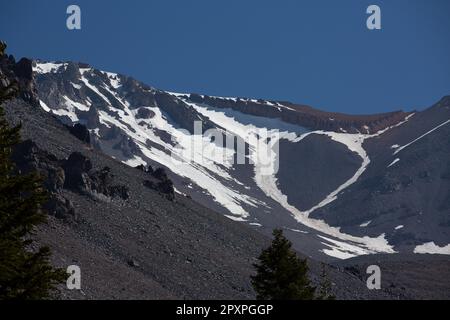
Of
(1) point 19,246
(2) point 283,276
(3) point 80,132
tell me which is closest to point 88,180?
(3) point 80,132

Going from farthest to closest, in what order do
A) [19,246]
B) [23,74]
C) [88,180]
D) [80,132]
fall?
1. [23,74]
2. [80,132]
3. [88,180]
4. [19,246]

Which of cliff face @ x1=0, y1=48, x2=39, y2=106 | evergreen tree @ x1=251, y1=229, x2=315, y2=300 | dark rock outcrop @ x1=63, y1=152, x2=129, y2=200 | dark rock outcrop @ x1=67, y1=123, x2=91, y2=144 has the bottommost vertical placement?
evergreen tree @ x1=251, y1=229, x2=315, y2=300

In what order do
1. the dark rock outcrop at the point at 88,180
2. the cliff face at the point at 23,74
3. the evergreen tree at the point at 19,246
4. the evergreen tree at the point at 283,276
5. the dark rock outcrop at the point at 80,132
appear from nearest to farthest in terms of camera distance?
the evergreen tree at the point at 19,246, the evergreen tree at the point at 283,276, the dark rock outcrop at the point at 88,180, the cliff face at the point at 23,74, the dark rock outcrop at the point at 80,132

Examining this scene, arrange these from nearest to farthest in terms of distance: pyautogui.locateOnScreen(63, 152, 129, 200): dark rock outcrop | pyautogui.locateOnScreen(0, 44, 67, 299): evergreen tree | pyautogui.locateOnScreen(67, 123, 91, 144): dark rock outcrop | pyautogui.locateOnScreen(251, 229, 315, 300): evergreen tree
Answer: pyautogui.locateOnScreen(0, 44, 67, 299): evergreen tree
pyautogui.locateOnScreen(251, 229, 315, 300): evergreen tree
pyautogui.locateOnScreen(63, 152, 129, 200): dark rock outcrop
pyautogui.locateOnScreen(67, 123, 91, 144): dark rock outcrop

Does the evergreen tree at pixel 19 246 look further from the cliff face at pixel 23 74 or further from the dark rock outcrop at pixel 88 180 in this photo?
the cliff face at pixel 23 74

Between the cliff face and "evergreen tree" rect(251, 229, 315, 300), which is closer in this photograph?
"evergreen tree" rect(251, 229, 315, 300)

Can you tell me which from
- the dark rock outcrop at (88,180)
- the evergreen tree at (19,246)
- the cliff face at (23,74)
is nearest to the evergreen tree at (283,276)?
the evergreen tree at (19,246)

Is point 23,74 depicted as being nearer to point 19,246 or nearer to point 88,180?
point 88,180

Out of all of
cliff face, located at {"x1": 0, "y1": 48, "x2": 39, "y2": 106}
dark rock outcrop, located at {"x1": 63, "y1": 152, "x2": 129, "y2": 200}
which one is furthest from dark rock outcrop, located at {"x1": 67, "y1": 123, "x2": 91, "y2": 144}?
dark rock outcrop, located at {"x1": 63, "y1": 152, "x2": 129, "y2": 200}

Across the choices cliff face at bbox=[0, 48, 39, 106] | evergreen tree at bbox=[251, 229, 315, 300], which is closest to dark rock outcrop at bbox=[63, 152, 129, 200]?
cliff face at bbox=[0, 48, 39, 106]

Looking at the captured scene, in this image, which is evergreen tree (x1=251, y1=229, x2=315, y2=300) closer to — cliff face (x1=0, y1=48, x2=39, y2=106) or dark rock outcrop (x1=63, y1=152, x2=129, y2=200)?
dark rock outcrop (x1=63, y1=152, x2=129, y2=200)

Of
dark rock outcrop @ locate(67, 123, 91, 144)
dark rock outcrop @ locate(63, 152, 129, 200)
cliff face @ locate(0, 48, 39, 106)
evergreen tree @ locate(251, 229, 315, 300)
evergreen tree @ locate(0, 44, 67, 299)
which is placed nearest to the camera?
evergreen tree @ locate(0, 44, 67, 299)

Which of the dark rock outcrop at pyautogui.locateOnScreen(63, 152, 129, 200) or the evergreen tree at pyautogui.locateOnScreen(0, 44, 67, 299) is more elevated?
the dark rock outcrop at pyautogui.locateOnScreen(63, 152, 129, 200)
